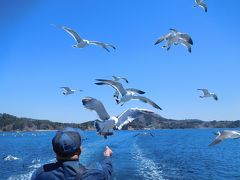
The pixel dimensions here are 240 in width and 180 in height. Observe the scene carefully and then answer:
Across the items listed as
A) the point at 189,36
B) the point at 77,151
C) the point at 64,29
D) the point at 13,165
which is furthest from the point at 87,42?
the point at 13,165

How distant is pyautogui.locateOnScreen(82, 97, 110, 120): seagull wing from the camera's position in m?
5.90

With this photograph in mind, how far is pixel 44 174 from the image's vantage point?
2.93 meters

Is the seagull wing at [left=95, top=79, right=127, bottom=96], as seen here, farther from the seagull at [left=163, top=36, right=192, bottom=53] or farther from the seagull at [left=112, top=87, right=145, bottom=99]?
the seagull at [left=163, top=36, right=192, bottom=53]

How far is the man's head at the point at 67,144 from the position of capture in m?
2.94

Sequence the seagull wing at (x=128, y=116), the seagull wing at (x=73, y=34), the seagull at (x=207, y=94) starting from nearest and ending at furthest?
the seagull wing at (x=128, y=116), the seagull wing at (x=73, y=34), the seagull at (x=207, y=94)

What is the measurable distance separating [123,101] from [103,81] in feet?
1.86

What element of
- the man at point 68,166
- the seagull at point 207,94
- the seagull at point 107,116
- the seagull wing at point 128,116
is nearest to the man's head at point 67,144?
the man at point 68,166

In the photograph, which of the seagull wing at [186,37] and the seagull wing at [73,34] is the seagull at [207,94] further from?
the seagull wing at [73,34]

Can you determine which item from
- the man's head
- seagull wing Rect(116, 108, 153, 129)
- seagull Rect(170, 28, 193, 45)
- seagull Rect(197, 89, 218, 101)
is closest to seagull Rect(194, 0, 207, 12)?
seagull Rect(170, 28, 193, 45)

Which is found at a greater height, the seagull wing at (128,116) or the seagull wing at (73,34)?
the seagull wing at (73,34)

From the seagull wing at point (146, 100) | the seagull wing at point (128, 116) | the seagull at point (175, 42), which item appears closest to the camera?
the seagull wing at point (128, 116)

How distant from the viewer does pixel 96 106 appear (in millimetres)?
6117

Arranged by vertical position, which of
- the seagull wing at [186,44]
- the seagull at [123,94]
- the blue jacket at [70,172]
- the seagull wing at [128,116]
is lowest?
the blue jacket at [70,172]

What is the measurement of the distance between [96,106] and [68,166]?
3.23m
